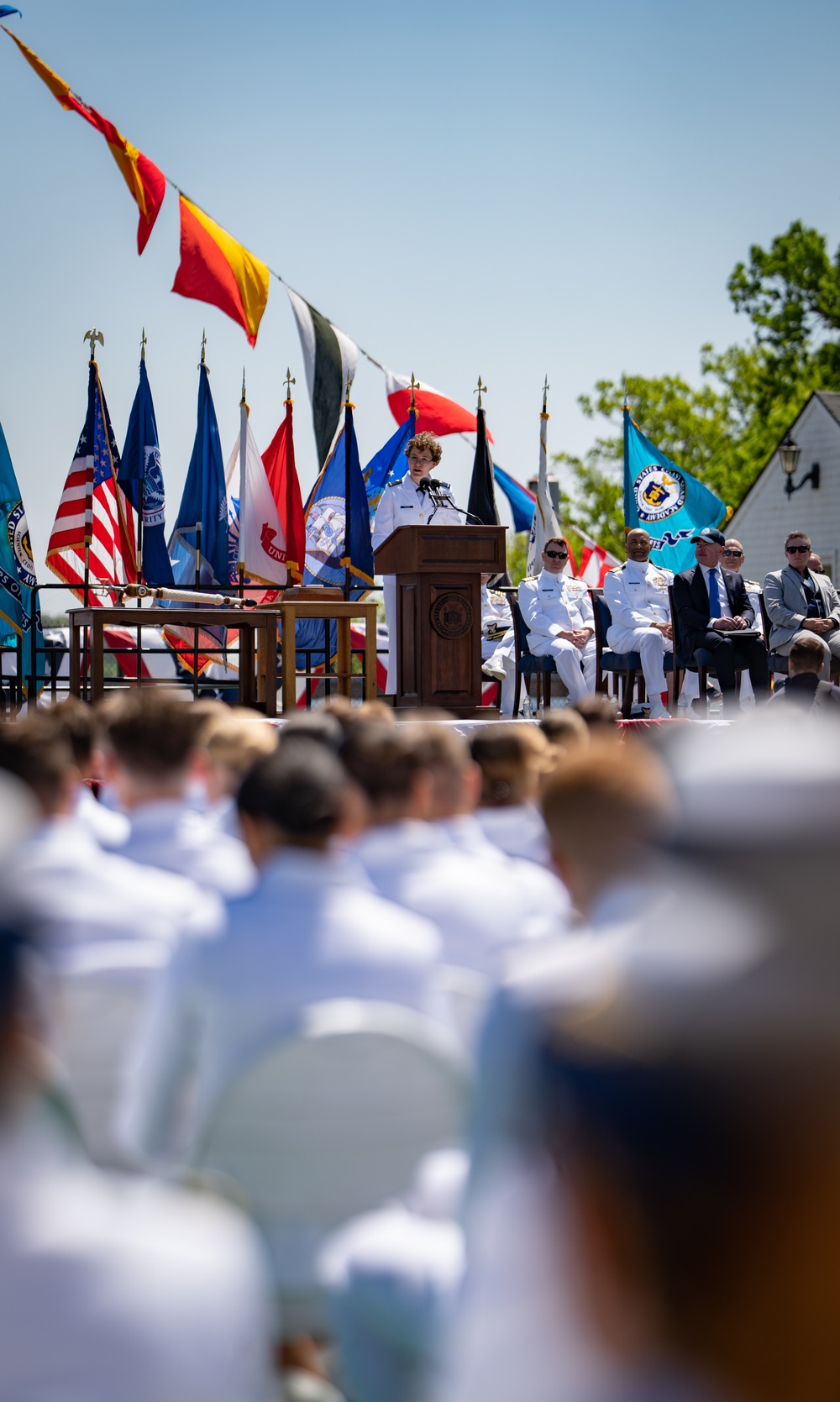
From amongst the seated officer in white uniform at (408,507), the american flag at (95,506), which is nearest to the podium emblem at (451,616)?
the seated officer in white uniform at (408,507)

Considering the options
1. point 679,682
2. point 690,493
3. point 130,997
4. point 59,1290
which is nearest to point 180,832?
→ point 130,997

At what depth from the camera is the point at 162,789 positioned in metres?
3.15

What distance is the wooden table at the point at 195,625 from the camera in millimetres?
8086

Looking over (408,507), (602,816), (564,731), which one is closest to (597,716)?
(564,731)

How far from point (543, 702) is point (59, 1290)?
34.0 ft

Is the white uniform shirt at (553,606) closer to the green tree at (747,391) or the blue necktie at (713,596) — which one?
the blue necktie at (713,596)

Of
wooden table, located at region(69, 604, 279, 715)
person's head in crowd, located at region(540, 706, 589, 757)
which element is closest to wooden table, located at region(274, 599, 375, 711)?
wooden table, located at region(69, 604, 279, 715)

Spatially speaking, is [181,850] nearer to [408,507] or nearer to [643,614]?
[408,507]

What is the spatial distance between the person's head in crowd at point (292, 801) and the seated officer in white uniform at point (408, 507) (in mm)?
7470

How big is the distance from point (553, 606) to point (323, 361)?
4122 millimetres

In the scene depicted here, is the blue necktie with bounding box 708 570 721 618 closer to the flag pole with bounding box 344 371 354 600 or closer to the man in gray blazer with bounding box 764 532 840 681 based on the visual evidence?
the man in gray blazer with bounding box 764 532 840 681

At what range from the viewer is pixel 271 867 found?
214 cm

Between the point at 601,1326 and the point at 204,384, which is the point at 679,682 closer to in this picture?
the point at 204,384

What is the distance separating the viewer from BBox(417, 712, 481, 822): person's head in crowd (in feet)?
10.6
